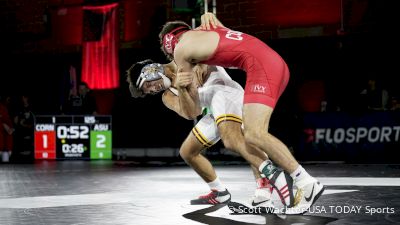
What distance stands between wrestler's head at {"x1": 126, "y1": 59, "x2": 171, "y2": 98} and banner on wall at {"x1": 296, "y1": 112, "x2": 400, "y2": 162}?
7770mm

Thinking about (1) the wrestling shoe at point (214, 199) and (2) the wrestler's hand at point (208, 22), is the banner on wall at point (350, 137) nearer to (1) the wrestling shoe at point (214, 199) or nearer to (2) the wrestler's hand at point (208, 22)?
(1) the wrestling shoe at point (214, 199)

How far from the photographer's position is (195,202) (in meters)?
6.23

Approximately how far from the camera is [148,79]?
6000 millimetres

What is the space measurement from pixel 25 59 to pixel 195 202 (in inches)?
613

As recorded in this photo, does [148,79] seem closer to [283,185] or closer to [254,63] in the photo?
[254,63]

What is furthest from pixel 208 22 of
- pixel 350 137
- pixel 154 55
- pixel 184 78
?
pixel 154 55

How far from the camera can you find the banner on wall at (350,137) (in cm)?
1313

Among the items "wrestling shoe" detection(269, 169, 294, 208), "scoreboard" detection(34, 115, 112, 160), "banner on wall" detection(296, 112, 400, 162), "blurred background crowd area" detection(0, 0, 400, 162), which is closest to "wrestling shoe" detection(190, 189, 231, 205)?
"wrestling shoe" detection(269, 169, 294, 208)

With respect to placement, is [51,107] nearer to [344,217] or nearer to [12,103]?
[12,103]

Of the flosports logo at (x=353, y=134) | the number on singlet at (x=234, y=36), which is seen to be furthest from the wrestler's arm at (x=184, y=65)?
the flosports logo at (x=353, y=134)

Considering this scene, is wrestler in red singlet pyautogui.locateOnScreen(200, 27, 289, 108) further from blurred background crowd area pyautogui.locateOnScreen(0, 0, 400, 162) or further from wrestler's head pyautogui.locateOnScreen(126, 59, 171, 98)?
blurred background crowd area pyautogui.locateOnScreen(0, 0, 400, 162)

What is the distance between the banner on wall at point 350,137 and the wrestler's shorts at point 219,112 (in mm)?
7416

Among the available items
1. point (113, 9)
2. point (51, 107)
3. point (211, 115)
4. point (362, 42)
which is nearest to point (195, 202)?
point (211, 115)

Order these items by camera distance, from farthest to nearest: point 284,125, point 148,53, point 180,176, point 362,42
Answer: point 148,53
point 362,42
point 284,125
point 180,176
